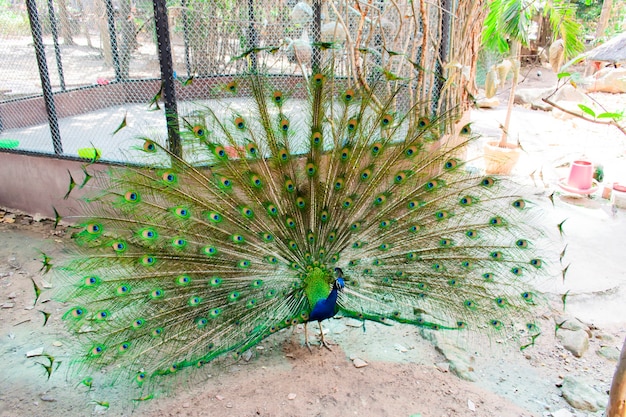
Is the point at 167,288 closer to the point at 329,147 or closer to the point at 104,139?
the point at 329,147

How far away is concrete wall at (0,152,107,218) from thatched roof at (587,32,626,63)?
5.28 meters

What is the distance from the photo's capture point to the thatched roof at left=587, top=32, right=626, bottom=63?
4.43 metres

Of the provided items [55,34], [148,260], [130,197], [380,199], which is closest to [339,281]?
[380,199]

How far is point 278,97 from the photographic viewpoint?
3381mm

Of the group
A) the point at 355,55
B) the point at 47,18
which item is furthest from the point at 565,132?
the point at 47,18

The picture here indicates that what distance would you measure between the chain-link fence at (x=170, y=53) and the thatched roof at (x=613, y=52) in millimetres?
1401

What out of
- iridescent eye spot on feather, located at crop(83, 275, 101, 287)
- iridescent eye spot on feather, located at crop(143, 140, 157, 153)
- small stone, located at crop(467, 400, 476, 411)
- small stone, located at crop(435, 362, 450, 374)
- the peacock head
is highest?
iridescent eye spot on feather, located at crop(143, 140, 157, 153)

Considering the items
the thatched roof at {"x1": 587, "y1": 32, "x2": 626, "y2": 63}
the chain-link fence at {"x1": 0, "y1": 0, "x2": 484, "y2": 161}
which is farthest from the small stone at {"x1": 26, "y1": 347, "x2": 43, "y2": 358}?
the thatched roof at {"x1": 587, "y1": 32, "x2": 626, "y2": 63}

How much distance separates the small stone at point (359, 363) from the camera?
3668 mm

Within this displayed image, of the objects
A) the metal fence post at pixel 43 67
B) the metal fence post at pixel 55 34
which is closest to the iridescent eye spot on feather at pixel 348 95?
the metal fence post at pixel 43 67

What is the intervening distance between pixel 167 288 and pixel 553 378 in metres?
2.85

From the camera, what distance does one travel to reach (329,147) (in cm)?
358

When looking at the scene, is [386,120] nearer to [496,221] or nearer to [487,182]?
[487,182]

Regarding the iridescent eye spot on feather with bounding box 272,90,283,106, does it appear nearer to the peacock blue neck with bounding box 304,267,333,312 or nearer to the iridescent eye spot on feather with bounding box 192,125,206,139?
the iridescent eye spot on feather with bounding box 192,125,206,139
